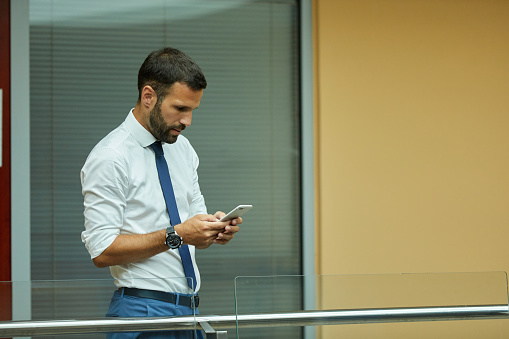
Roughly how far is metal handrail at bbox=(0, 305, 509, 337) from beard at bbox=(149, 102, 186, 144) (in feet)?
2.22

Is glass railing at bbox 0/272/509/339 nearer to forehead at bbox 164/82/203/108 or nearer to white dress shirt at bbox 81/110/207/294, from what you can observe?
white dress shirt at bbox 81/110/207/294

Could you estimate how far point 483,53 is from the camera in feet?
12.0

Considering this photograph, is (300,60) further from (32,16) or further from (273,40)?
(32,16)

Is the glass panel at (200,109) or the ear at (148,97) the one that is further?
the glass panel at (200,109)

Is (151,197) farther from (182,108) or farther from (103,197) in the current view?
(182,108)

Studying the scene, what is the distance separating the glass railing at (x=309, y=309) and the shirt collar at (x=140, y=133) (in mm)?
506

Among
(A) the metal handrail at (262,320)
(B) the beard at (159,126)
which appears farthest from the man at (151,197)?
(A) the metal handrail at (262,320)

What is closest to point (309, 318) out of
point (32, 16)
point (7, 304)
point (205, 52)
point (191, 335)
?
point (191, 335)

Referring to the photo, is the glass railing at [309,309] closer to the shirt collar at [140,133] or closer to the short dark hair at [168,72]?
the shirt collar at [140,133]

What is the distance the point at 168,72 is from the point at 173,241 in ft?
1.85

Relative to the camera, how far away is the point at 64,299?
1.38 meters

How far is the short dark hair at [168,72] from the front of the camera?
1923 mm

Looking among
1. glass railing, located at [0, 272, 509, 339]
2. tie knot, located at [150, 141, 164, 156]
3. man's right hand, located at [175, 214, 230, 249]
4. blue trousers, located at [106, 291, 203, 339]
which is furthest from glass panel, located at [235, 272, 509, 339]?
tie knot, located at [150, 141, 164, 156]

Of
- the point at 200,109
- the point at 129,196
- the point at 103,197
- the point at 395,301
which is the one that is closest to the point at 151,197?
the point at 129,196
